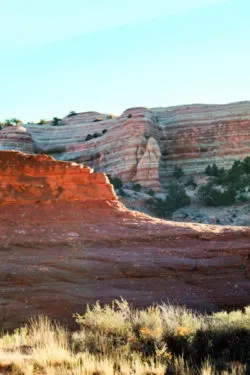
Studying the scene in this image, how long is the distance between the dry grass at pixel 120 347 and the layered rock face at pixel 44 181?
Result: 4.22 meters

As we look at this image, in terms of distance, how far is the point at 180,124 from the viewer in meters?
57.6

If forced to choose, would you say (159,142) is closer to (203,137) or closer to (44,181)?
(203,137)

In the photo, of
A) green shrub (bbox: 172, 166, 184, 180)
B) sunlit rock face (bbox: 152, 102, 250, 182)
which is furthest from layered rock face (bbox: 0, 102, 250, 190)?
green shrub (bbox: 172, 166, 184, 180)

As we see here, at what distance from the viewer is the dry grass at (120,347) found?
675 centimetres

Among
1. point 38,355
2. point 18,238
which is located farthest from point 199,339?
point 18,238

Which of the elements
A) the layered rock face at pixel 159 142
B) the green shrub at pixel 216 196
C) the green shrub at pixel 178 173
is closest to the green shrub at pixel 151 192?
the layered rock face at pixel 159 142

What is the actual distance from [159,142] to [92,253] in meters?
44.4

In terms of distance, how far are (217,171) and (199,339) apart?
42.3 meters

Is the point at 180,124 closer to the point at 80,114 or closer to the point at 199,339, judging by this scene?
the point at 80,114

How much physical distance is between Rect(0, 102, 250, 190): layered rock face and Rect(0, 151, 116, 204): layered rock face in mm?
33089

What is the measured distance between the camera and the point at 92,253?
11789 mm

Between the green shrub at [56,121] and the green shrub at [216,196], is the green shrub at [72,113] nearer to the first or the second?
the green shrub at [56,121]

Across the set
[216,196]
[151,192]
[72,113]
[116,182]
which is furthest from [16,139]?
[216,196]

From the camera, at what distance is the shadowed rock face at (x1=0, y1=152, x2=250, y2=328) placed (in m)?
10.8
